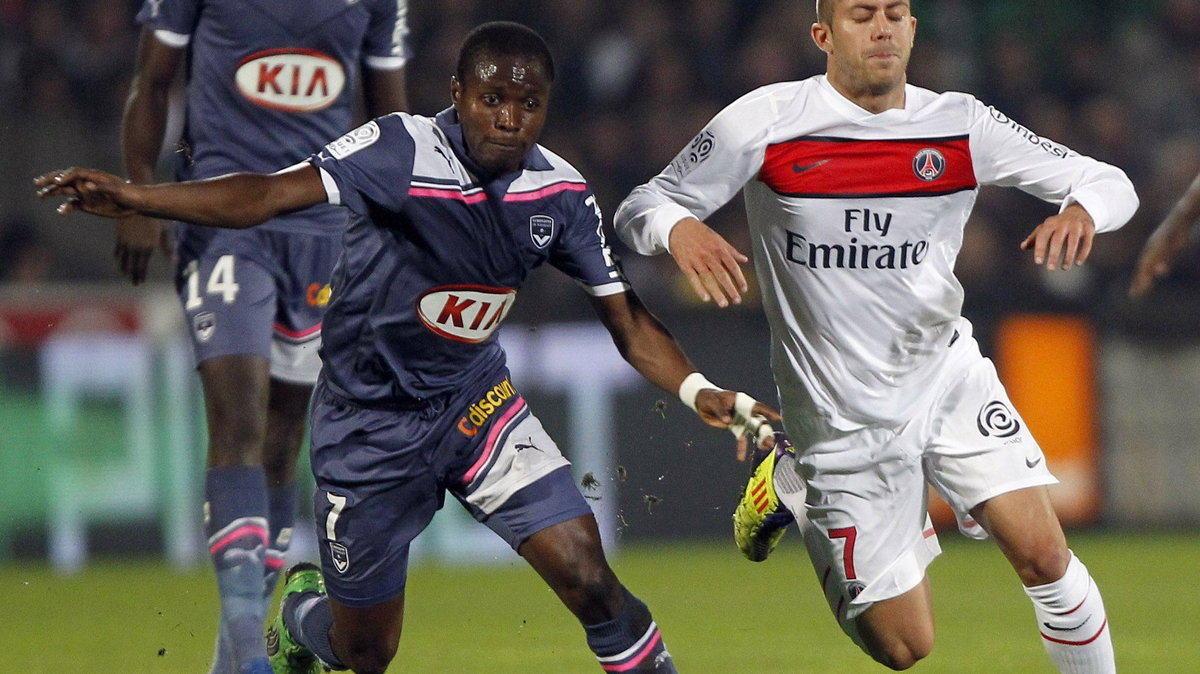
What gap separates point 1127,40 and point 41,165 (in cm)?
806

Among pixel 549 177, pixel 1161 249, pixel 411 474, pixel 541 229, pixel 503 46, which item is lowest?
pixel 1161 249

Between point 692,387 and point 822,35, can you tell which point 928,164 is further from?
point 692,387

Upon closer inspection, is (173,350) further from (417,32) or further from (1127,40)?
(1127,40)

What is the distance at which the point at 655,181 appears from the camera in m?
5.23

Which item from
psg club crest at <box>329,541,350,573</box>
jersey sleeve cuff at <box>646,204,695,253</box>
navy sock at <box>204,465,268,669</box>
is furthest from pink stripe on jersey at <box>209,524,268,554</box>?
jersey sleeve cuff at <box>646,204,695,253</box>

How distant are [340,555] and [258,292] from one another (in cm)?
116

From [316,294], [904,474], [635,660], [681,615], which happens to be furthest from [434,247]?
[681,615]

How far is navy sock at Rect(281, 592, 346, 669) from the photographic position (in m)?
5.43

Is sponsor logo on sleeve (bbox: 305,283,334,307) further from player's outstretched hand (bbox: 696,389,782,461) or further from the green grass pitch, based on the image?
player's outstretched hand (bbox: 696,389,782,461)

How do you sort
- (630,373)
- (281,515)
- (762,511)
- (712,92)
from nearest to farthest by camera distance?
(762,511)
(281,515)
(630,373)
(712,92)

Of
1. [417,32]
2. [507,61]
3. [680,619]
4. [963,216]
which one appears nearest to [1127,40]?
[417,32]

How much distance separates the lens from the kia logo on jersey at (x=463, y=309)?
491 centimetres

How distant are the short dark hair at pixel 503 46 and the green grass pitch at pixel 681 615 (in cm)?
258

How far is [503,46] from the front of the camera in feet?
15.4
